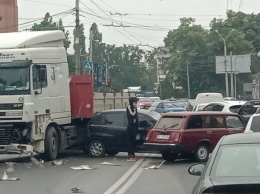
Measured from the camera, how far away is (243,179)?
7438 mm

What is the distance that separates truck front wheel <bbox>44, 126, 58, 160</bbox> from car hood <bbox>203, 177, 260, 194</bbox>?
538 inches

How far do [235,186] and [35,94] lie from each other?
13442 millimetres

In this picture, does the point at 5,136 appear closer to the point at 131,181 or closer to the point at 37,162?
the point at 37,162

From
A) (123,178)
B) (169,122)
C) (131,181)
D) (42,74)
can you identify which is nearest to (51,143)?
(42,74)

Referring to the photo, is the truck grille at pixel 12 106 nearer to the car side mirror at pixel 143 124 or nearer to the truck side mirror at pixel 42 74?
the truck side mirror at pixel 42 74

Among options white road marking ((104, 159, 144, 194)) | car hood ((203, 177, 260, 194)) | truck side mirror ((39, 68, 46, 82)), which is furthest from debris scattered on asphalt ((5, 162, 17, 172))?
car hood ((203, 177, 260, 194))

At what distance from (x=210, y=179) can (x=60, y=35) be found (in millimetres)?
15095

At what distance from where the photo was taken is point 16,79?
19.9m

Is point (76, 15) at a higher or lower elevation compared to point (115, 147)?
higher

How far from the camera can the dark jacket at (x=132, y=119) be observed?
2094 centimetres

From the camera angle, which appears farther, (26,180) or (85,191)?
(26,180)

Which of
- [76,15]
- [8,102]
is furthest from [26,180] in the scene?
[76,15]

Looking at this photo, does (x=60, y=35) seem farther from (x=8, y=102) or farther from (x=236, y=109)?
(x=236, y=109)

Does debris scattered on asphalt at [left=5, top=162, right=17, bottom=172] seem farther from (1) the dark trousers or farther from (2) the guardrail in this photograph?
(2) the guardrail
